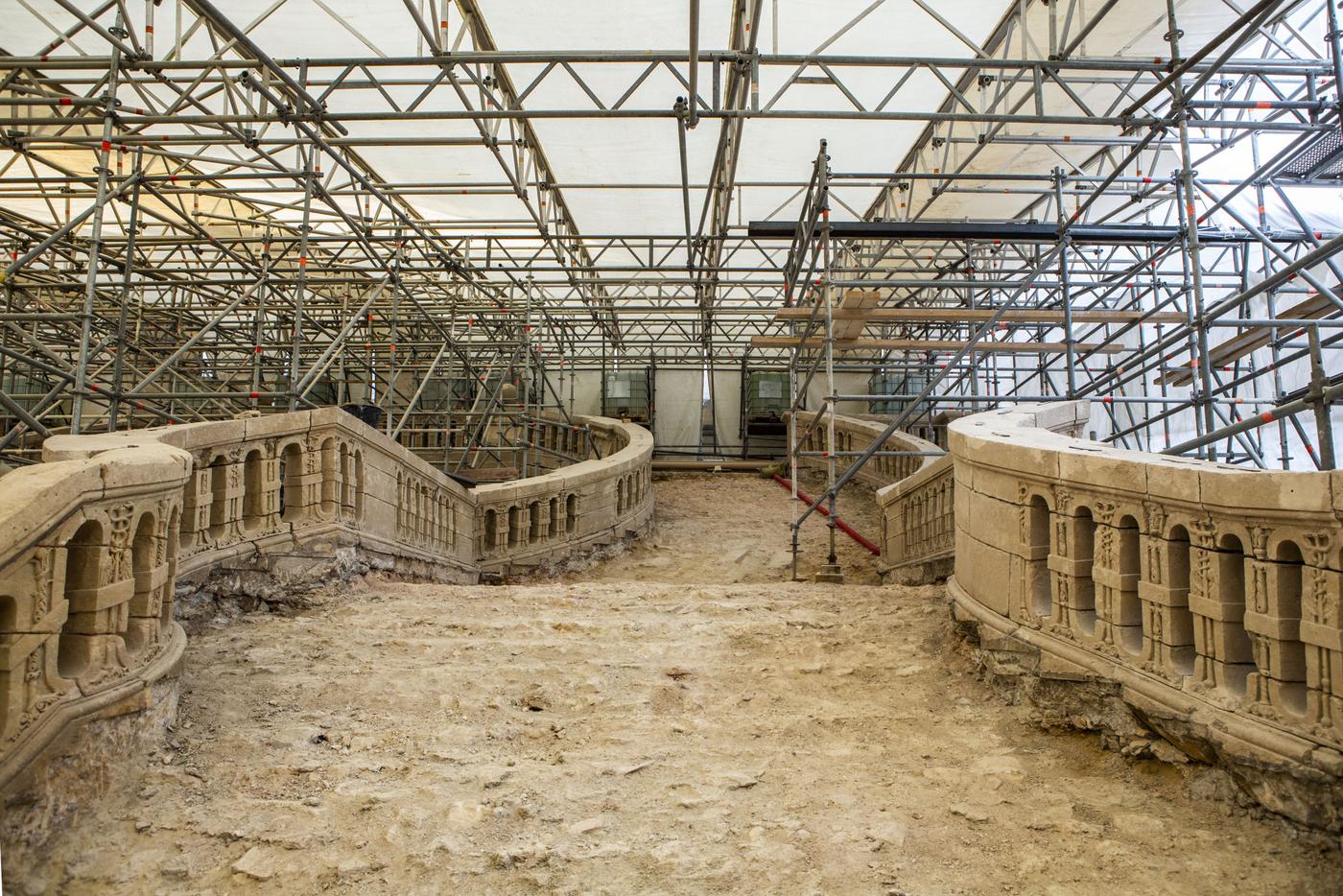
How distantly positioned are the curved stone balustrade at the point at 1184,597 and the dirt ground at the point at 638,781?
26 centimetres

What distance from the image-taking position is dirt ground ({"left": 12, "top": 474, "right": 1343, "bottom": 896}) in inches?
93.6

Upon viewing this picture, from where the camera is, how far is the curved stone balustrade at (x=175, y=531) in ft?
7.89

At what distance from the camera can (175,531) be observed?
3230 millimetres

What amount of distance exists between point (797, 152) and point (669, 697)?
9.26m

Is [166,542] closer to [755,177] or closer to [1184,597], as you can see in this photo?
[1184,597]

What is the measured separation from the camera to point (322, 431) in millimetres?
5770

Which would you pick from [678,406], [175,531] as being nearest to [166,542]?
[175,531]

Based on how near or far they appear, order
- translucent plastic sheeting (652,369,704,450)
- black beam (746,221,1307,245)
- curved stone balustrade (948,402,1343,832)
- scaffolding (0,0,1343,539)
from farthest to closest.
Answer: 1. translucent plastic sheeting (652,369,704,450)
2. black beam (746,221,1307,245)
3. scaffolding (0,0,1343,539)
4. curved stone balustrade (948,402,1343,832)

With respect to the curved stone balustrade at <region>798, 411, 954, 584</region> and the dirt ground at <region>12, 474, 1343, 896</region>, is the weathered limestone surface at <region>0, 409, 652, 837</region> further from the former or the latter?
the curved stone balustrade at <region>798, 411, 954, 584</region>

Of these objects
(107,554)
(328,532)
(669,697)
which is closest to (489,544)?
(328,532)

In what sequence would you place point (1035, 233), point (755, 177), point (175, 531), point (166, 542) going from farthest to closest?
point (755, 177) < point (1035, 233) < point (175, 531) < point (166, 542)

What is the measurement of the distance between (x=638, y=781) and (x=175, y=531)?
2.29 meters

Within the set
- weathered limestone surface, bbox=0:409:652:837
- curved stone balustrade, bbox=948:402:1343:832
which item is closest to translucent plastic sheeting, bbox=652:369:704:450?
weathered limestone surface, bbox=0:409:652:837

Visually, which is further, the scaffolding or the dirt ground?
the scaffolding
